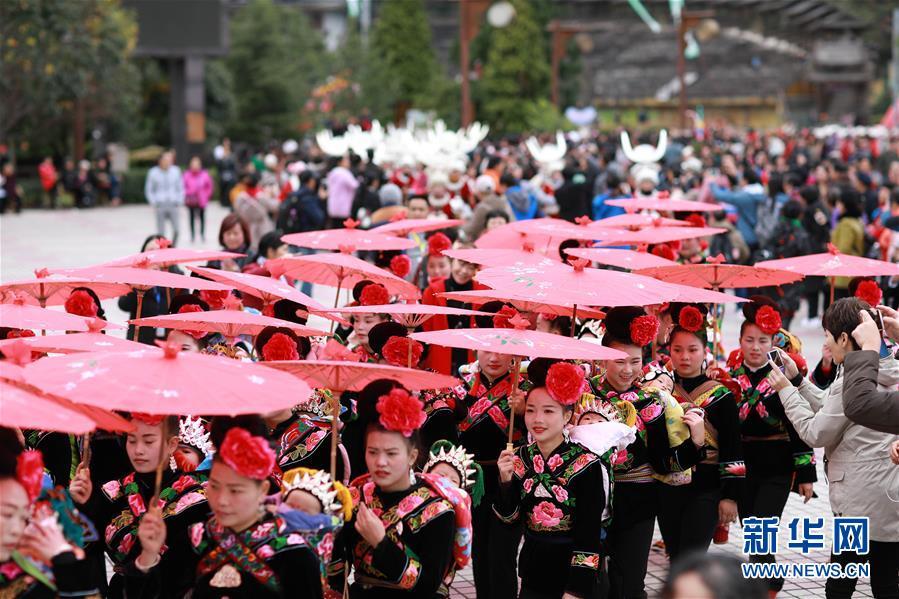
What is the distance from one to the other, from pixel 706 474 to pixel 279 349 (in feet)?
7.32

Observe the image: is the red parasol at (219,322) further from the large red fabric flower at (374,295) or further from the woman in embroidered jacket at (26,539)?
the woman in embroidered jacket at (26,539)

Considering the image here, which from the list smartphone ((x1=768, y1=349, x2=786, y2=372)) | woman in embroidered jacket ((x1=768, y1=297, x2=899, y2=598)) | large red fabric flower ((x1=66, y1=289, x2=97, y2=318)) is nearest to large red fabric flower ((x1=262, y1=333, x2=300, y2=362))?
A: large red fabric flower ((x1=66, y1=289, x2=97, y2=318))

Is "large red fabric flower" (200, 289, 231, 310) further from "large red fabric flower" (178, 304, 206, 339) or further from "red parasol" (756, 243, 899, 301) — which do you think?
"red parasol" (756, 243, 899, 301)

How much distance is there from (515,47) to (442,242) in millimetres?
42841

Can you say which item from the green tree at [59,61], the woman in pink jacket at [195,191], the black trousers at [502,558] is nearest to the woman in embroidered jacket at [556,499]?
the black trousers at [502,558]

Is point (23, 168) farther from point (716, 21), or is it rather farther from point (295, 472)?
point (716, 21)

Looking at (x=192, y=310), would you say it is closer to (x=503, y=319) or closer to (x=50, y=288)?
(x=50, y=288)

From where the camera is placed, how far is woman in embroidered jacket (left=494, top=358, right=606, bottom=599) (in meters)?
5.12

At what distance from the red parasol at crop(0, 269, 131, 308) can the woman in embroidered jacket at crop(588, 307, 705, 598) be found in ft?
8.61

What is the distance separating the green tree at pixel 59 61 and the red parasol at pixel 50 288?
22.9m

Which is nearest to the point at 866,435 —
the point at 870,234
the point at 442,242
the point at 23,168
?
the point at 442,242

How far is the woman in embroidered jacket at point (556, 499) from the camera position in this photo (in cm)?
512

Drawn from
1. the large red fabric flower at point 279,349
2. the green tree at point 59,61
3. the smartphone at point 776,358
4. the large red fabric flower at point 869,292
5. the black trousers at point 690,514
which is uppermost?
the green tree at point 59,61

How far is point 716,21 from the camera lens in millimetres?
70750
